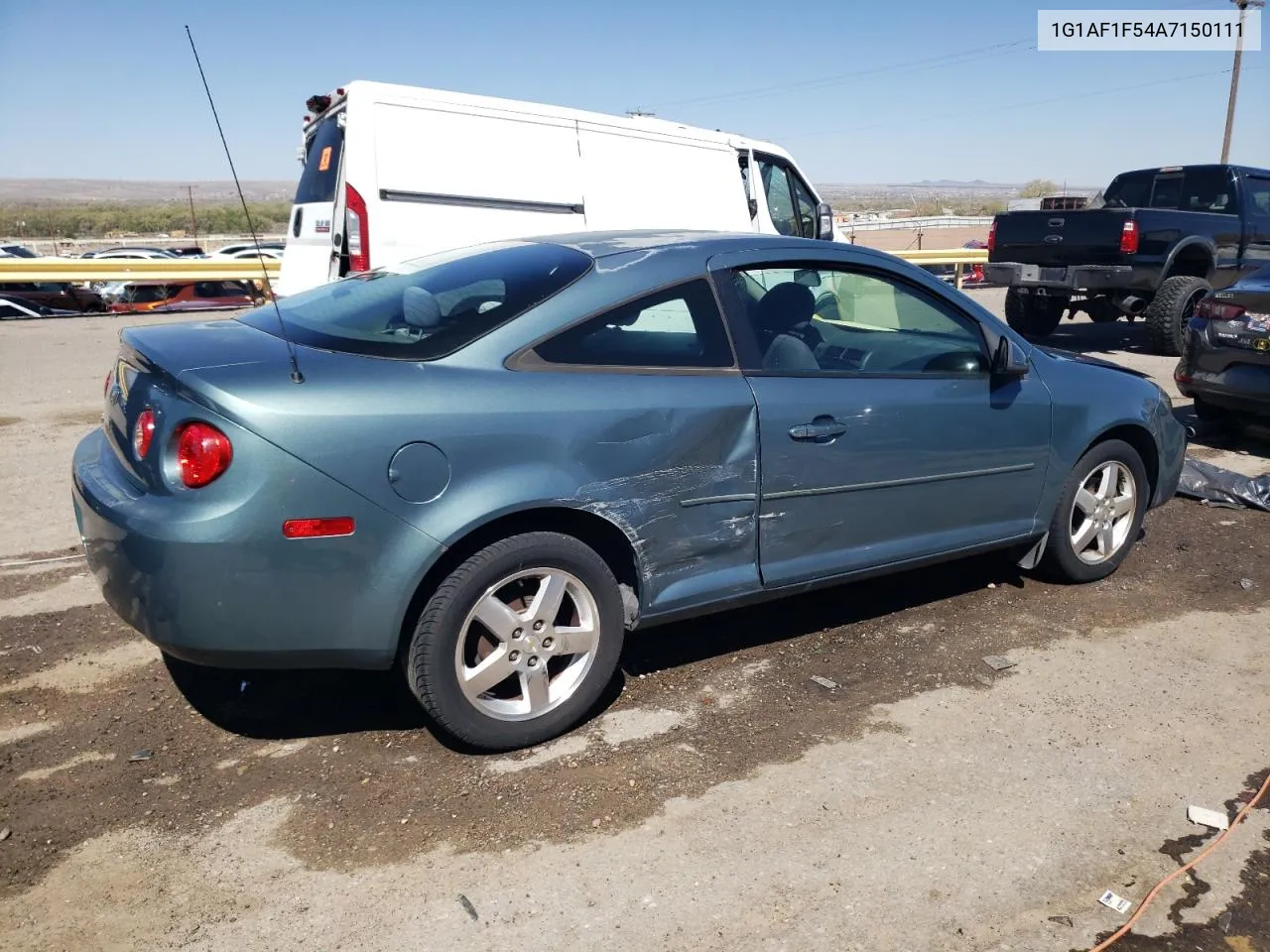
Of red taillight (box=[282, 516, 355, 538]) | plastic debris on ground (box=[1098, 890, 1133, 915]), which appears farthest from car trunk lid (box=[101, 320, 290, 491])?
plastic debris on ground (box=[1098, 890, 1133, 915])

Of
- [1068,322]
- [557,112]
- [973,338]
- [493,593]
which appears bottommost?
[1068,322]

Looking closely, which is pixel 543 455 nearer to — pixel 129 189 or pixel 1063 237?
pixel 1063 237

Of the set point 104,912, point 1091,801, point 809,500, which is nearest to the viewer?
point 104,912

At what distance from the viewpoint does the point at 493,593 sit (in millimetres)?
3188

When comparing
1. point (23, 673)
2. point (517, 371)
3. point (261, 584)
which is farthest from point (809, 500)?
point (23, 673)

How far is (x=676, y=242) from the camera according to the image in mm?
3812

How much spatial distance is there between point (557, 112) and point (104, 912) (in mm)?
7512

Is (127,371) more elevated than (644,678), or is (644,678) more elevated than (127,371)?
(127,371)

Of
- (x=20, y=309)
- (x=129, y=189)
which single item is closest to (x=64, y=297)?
(x=20, y=309)

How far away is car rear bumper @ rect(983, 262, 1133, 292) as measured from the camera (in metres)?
11.9

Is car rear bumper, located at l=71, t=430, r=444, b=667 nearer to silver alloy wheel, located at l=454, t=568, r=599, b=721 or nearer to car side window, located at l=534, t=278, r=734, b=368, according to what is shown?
silver alloy wheel, located at l=454, t=568, r=599, b=721

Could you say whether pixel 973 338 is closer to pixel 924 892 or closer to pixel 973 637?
pixel 973 637

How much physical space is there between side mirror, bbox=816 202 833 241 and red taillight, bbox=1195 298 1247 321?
13.6 feet

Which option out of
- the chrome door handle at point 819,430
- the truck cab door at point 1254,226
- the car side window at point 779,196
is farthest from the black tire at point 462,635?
the truck cab door at point 1254,226
